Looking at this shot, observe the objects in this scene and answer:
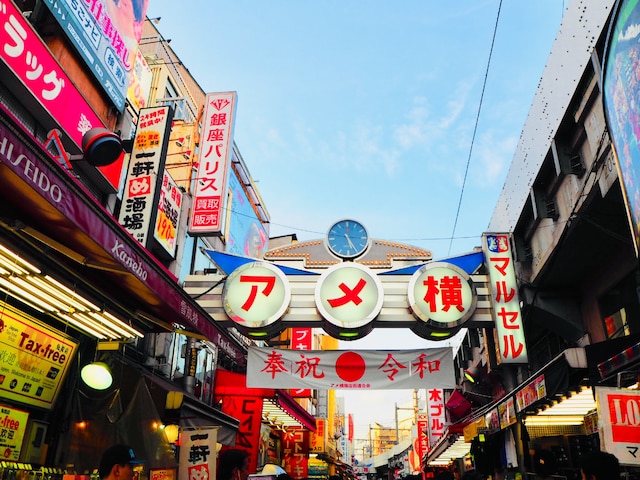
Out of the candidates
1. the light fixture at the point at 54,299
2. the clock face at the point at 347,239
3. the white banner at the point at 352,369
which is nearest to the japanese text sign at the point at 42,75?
the light fixture at the point at 54,299

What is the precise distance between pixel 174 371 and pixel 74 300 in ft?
28.9

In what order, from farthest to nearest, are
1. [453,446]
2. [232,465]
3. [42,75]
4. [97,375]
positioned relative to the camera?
[453,446], [42,75], [97,375], [232,465]

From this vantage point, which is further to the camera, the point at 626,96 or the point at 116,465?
the point at 626,96

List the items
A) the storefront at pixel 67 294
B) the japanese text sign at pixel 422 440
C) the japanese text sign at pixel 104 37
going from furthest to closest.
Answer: the japanese text sign at pixel 422 440, the japanese text sign at pixel 104 37, the storefront at pixel 67 294

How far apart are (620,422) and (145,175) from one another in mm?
10927


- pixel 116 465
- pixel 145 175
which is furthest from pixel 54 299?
pixel 145 175

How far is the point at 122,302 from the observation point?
7.33 metres

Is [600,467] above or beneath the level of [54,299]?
beneath

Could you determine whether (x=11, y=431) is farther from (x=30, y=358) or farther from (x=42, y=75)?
(x=42, y=75)

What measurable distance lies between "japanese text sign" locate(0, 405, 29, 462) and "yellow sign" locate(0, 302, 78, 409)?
20cm

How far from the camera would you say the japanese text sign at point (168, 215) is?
46.2 ft

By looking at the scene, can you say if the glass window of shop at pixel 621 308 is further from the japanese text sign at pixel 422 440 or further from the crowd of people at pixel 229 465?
the japanese text sign at pixel 422 440

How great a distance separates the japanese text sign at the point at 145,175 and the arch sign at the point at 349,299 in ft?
8.30

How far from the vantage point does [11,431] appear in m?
7.20
